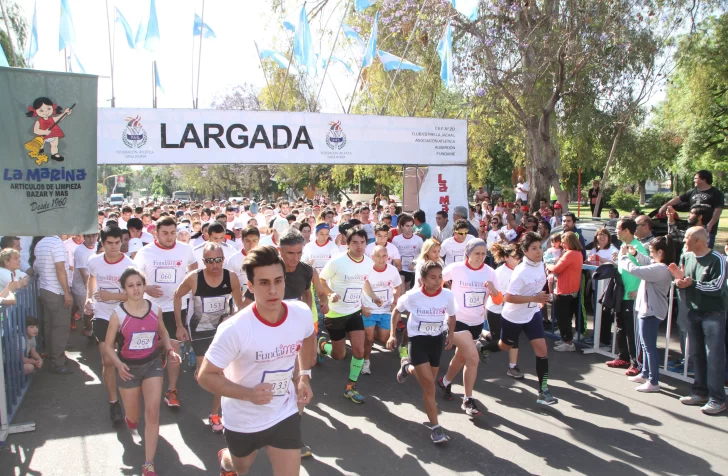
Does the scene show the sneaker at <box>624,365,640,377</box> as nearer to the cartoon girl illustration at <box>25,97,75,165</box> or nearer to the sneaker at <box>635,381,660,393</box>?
the sneaker at <box>635,381,660,393</box>

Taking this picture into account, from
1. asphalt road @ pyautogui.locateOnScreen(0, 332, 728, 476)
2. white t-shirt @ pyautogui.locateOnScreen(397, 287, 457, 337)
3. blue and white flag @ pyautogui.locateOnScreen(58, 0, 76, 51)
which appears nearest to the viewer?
asphalt road @ pyautogui.locateOnScreen(0, 332, 728, 476)

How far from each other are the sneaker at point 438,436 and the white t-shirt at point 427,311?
2.74 ft

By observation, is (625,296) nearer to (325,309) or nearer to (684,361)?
(684,361)

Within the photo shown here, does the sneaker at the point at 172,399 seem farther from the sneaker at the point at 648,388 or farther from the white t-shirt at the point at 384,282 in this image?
the sneaker at the point at 648,388

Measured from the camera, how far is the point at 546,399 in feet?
19.6

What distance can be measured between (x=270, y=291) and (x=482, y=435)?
3022 mm

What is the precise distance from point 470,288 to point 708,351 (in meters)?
2.40

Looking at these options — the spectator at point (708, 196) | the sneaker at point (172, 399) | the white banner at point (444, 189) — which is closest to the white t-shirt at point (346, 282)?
the sneaker at point (172, 399)

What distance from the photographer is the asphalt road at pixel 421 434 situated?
468 cm

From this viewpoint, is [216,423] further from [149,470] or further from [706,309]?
[706,309]

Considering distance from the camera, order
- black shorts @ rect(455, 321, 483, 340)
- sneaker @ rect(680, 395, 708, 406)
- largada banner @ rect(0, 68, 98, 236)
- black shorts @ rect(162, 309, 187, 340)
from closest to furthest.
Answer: largada banner @ rect(0, 68, 98, 236) < sneaker @ rect(680, 395, 708, 406) < black shorts @ rect(162, 309, 187, 340) < black shorts @ rect(455, 321, 483, 340)

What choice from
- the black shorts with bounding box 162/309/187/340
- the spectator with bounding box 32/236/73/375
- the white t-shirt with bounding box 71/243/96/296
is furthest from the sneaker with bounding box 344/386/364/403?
the white t-shirt with bounding box 71/243/96/296

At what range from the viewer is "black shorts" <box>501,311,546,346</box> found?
246 inches

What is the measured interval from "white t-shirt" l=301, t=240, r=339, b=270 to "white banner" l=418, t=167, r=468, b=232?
6.57 meters
